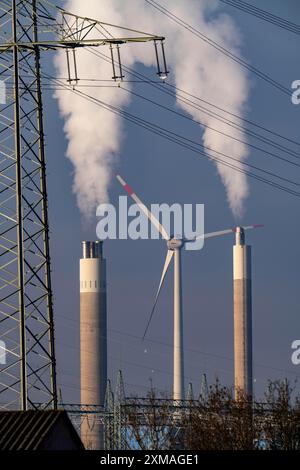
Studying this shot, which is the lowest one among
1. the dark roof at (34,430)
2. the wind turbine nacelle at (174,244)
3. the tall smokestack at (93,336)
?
the dark roof at (34,430)

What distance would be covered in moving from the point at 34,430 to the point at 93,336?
388ft

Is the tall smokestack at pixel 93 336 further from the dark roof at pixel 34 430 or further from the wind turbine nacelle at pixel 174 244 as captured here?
the dark roof at pixel 34 430

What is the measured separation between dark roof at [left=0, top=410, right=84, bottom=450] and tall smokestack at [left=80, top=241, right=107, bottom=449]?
113514 millimetres

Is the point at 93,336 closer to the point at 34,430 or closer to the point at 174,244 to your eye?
the point at 174,244

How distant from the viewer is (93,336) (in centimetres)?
15362

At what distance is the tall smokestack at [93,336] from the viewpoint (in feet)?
502

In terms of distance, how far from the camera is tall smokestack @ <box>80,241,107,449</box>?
153000 millimetres

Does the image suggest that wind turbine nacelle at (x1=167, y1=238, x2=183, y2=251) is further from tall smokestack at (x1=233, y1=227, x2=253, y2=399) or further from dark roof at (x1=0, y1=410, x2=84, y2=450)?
dark roof at (x1=0, y1=410, x2=84, y2=450)

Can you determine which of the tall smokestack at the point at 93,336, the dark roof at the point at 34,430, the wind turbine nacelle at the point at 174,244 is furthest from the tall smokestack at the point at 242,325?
the dark roof at the point at 34,430

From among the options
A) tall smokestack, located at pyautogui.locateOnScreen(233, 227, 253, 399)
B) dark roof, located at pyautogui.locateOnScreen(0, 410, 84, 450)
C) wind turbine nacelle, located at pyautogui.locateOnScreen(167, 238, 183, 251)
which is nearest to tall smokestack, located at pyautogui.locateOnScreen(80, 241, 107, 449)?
wind turbine nacelle, located at pyautogui.locateOnScreen(167, 238, 183, 251)

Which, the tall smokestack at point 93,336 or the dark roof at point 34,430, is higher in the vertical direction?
the tall smokestack at point 93,336

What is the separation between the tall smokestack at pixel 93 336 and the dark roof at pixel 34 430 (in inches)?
4469
